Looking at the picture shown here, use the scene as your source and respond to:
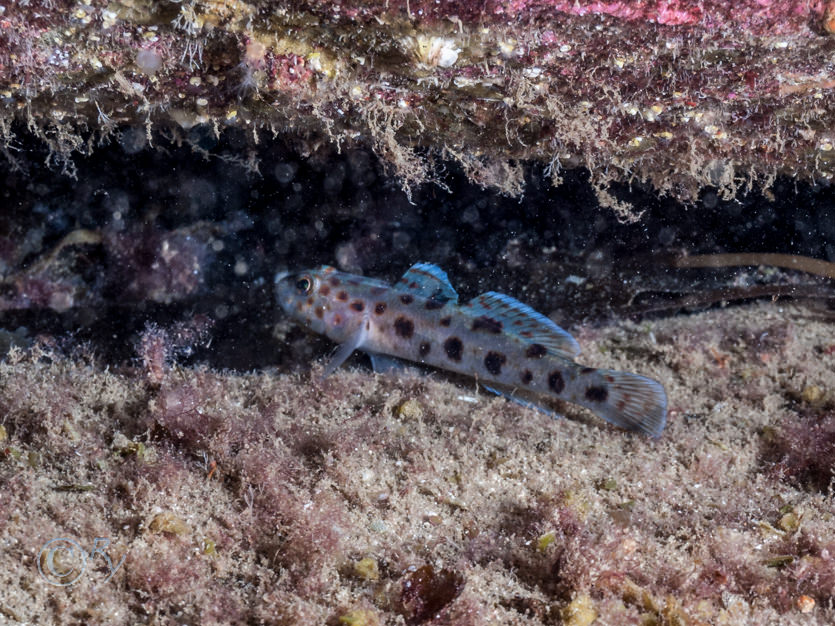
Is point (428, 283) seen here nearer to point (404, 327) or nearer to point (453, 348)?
point (404, 327)

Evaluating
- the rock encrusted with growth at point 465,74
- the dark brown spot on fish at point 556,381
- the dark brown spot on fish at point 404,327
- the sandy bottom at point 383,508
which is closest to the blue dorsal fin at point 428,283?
the dark brown spot on fish at point 404,327

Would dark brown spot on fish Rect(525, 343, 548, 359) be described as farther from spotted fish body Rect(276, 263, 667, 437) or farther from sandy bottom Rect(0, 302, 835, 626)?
sandy bottom Rect(0, 302, 835, 626)

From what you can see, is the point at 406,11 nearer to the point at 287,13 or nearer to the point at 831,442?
the point at 287,13

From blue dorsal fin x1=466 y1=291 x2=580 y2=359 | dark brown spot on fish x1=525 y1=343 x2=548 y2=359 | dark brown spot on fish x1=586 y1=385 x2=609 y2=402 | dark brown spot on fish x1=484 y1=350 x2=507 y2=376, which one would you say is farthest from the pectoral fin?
dark brown spot on fish x1=586 y1=385 x2=609 y2=402

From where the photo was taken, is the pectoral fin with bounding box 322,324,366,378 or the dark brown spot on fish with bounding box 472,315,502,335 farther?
the dark brown spot on fish with bounding box 472,315,502,335

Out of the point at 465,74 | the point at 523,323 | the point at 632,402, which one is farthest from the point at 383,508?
the point at 523,323

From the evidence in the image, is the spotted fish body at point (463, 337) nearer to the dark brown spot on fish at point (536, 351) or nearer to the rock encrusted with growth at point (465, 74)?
the dark brown spot on fish at point (536, 351)
